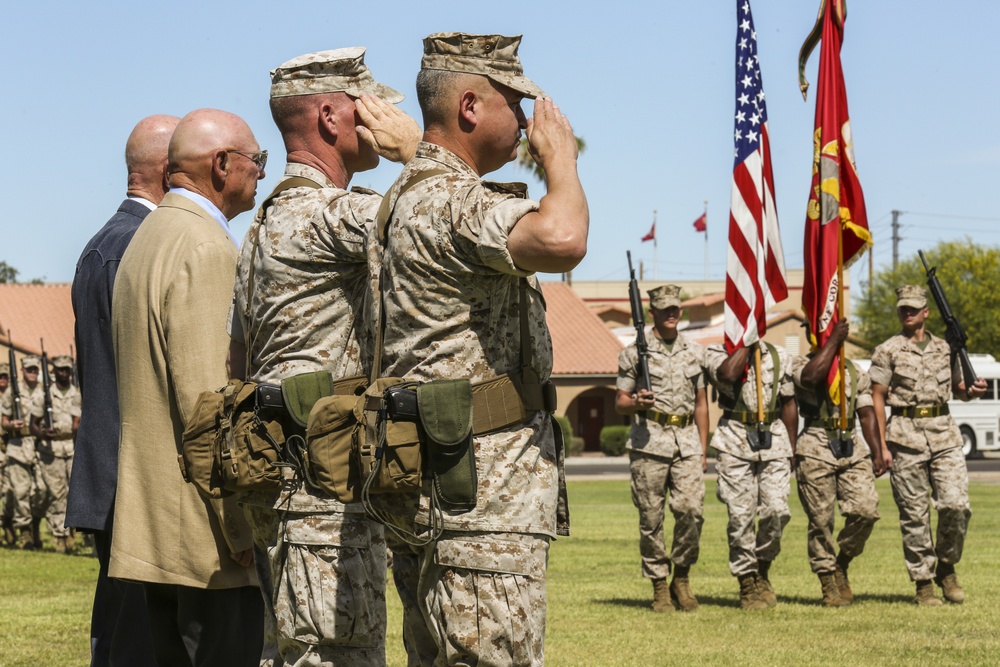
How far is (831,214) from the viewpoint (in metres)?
10.8

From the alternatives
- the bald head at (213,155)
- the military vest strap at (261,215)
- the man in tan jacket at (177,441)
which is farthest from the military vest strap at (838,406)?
the military vest strap at (261,215)

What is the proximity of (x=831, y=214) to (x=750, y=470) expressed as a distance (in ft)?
6.76

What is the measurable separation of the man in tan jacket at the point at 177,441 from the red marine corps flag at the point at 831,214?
6.64 metres

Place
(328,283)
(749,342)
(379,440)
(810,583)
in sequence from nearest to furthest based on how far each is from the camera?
(379,440), (328,283), (749,342), (810,583)

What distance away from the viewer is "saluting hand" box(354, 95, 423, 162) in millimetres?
4613

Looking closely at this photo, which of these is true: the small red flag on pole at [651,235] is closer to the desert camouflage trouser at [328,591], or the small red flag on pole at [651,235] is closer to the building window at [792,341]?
the building window at [792,341]

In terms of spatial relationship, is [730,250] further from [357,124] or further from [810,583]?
[357,124]

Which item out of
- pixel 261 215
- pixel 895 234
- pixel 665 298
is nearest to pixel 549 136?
pixel 261 215

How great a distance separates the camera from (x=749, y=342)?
11.0m

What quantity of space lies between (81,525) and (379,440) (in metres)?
2.00

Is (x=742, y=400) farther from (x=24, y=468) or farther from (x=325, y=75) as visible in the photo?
(x=24, y=468)

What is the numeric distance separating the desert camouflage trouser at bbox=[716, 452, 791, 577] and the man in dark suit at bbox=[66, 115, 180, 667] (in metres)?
6.17

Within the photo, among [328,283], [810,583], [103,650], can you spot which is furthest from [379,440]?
[810,583]

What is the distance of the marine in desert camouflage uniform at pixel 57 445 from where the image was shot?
654 inches
